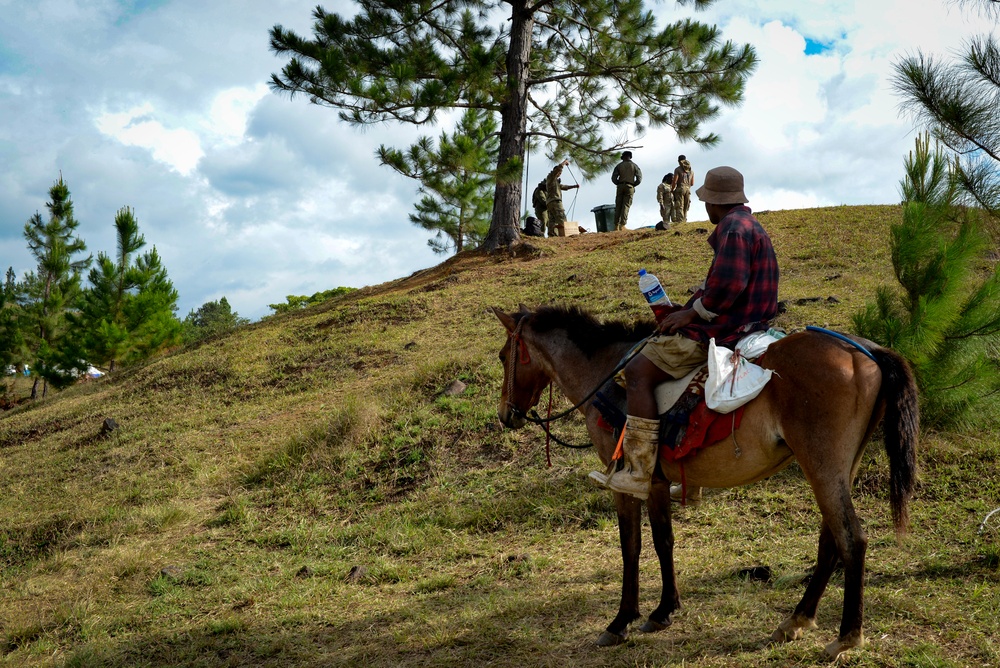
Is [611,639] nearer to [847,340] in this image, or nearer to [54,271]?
[847,340]

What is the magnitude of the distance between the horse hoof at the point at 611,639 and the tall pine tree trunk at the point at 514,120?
46.4 feet

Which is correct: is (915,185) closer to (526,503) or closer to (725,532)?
(725,532)

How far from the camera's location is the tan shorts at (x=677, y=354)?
14.4 feet

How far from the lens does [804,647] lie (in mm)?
4180

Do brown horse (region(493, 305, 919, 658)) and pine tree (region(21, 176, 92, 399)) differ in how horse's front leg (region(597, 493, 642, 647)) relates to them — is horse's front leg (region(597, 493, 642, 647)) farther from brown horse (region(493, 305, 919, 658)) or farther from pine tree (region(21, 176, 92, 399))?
pine tree (region(21, 176, 92, 399))

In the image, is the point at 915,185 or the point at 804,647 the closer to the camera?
the point at 804,647

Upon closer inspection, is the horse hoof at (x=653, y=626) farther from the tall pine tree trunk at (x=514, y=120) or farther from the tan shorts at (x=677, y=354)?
the tall pine tree trunk at (x=514, y=120)

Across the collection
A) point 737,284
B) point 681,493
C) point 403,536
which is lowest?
point 403,536

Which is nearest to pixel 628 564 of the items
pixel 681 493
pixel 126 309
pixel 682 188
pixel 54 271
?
pixel 681 493

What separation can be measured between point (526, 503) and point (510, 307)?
6766 mm

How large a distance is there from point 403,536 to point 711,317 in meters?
4.01

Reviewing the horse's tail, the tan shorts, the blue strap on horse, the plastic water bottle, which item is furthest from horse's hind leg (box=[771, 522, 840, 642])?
the plastic water bottle

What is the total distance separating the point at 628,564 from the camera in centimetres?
479

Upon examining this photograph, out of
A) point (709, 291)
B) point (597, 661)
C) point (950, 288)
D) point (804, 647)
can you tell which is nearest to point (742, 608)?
point (804, 647)
